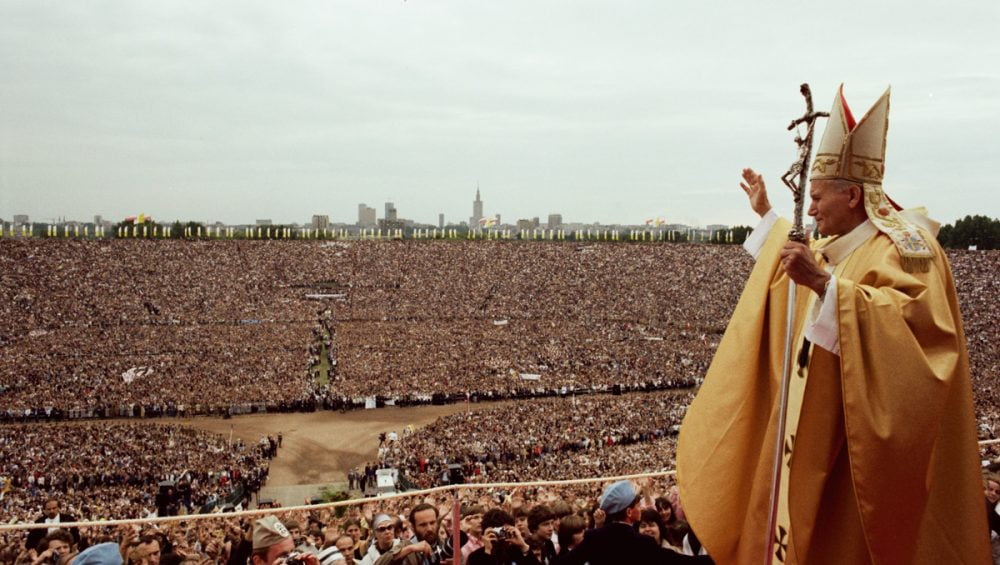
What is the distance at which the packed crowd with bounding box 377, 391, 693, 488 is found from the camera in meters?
16.1

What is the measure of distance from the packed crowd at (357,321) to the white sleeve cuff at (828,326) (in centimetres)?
1814

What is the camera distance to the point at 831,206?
8.22ft

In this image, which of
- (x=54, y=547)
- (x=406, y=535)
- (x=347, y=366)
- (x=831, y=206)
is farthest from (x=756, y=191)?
(x=347, y=366)

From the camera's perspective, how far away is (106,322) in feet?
133

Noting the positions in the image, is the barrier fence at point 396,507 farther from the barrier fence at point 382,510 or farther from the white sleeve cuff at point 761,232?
the white sleeve cuff at point 761,232

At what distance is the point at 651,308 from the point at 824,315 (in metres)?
46.7

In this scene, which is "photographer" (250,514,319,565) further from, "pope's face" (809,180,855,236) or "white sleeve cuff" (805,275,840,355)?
"pope's face" (809,180,855,236)

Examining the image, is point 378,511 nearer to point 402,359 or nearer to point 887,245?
point 887,245

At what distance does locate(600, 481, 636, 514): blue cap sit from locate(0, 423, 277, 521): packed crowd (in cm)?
1154

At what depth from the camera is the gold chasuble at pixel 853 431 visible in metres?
2.04

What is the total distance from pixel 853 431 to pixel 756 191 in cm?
130

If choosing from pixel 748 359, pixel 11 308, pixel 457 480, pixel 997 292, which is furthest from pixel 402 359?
pixel 997 292

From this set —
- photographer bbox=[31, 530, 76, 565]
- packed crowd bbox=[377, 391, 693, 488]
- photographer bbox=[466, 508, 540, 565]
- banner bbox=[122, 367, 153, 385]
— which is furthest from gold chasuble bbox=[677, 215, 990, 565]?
banner bbox=[122, 367, 153, 385]

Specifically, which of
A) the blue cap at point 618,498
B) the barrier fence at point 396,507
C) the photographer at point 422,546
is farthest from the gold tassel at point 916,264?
the photographer at point 422,546
